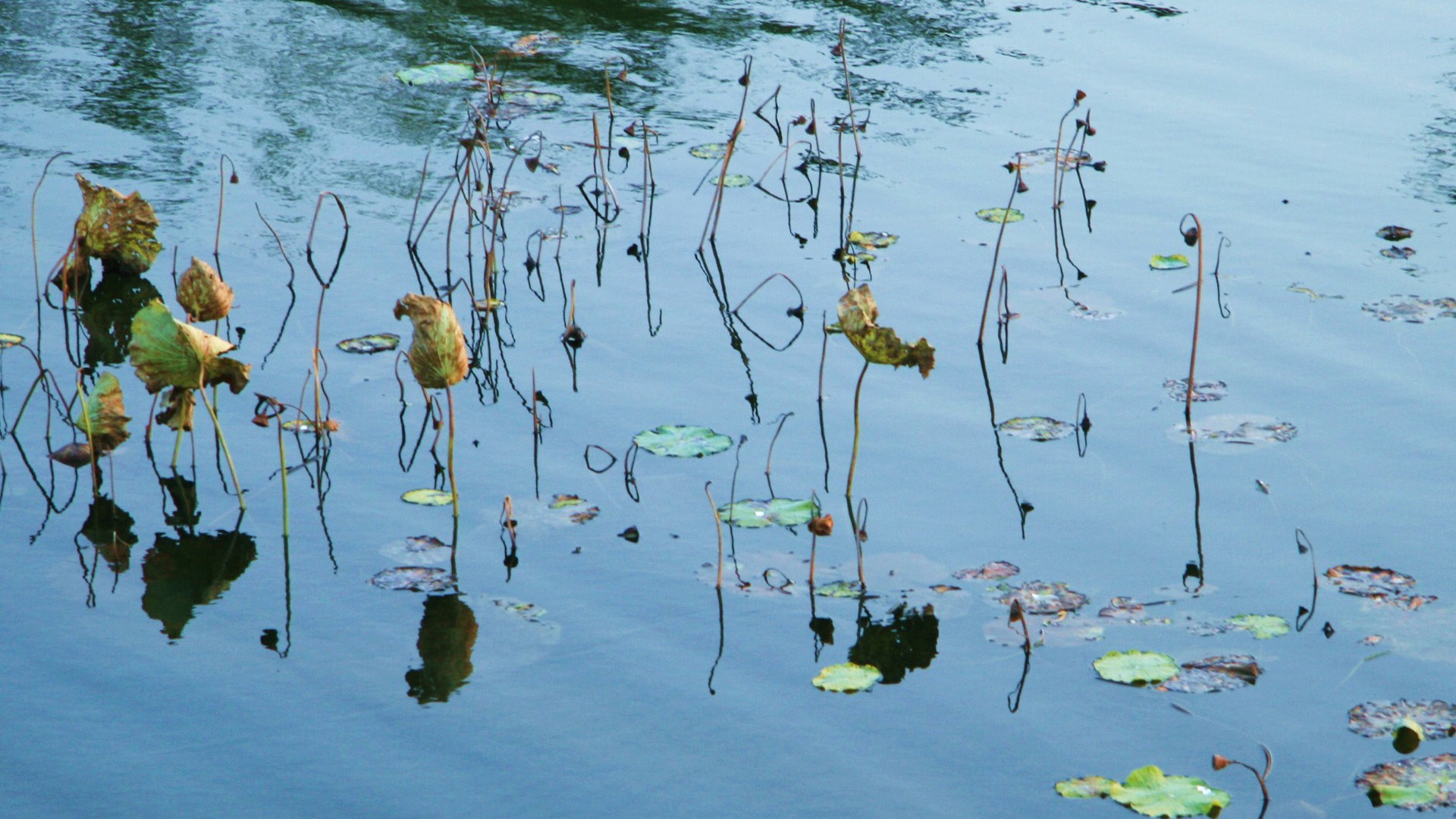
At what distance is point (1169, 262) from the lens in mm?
4445

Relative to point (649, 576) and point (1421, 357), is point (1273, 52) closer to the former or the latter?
point (1421, 357)

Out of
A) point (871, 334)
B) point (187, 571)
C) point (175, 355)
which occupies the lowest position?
point (187, 571)

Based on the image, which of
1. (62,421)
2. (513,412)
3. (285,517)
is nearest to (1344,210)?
(513,412)

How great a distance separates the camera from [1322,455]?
3398 millimetres

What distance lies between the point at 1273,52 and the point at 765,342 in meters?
4.16

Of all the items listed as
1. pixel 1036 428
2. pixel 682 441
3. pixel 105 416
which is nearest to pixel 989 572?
pixel 1036 428

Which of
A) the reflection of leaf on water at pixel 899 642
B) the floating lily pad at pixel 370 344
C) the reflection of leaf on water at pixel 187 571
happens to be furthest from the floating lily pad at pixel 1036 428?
the reflection of leaf on water at pixel 187 571

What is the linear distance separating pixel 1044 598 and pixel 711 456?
2.95ft

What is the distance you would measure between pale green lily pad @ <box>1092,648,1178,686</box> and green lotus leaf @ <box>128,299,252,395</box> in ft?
6.01

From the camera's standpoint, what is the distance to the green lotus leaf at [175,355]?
270cm

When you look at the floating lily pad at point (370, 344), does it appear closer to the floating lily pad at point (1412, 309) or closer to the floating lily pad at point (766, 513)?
the floating lily pad at point (766, 513)

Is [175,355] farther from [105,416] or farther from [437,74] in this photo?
[437,74]

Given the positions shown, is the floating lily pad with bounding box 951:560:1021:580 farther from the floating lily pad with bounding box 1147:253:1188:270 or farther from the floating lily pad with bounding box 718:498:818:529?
the floating lily pad with bounding box 1147:253:1188:270

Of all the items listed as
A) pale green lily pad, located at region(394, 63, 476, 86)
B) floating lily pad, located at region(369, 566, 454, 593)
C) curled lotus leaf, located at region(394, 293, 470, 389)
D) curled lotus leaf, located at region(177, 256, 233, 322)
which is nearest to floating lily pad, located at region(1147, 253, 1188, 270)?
curled lotus leaf, located at region(394, 293, 470, 389)
